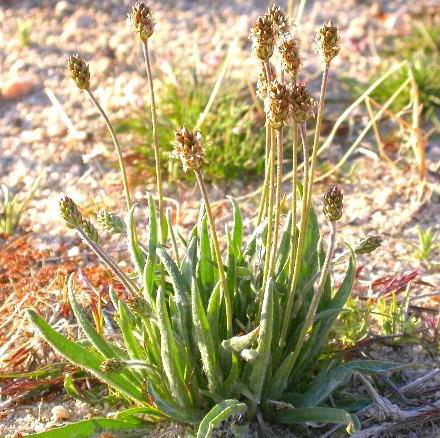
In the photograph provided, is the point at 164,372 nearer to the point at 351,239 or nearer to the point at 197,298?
the point at 197,298

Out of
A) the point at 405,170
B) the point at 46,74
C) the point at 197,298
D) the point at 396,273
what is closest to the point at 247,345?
the point at 197,298

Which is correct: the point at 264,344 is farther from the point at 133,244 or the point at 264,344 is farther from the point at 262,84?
the point at 262,84

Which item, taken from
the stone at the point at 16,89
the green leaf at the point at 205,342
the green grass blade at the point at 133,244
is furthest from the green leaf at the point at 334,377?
the stone at the point at 16,89

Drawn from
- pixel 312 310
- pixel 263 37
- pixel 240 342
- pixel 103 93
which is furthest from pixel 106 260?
pixel 103 93

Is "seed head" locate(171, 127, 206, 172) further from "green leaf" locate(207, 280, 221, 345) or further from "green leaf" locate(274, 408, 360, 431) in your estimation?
"green leaf" locate(274, 408, 360, 431)

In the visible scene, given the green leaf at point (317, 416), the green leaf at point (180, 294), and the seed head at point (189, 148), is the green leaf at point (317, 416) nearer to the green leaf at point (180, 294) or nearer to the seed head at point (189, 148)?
the green leaf at point (180, 294)

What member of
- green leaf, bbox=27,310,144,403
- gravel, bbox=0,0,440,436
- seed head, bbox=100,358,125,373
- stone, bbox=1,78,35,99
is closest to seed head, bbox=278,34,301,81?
seed head, bbox=100,358,125,373
